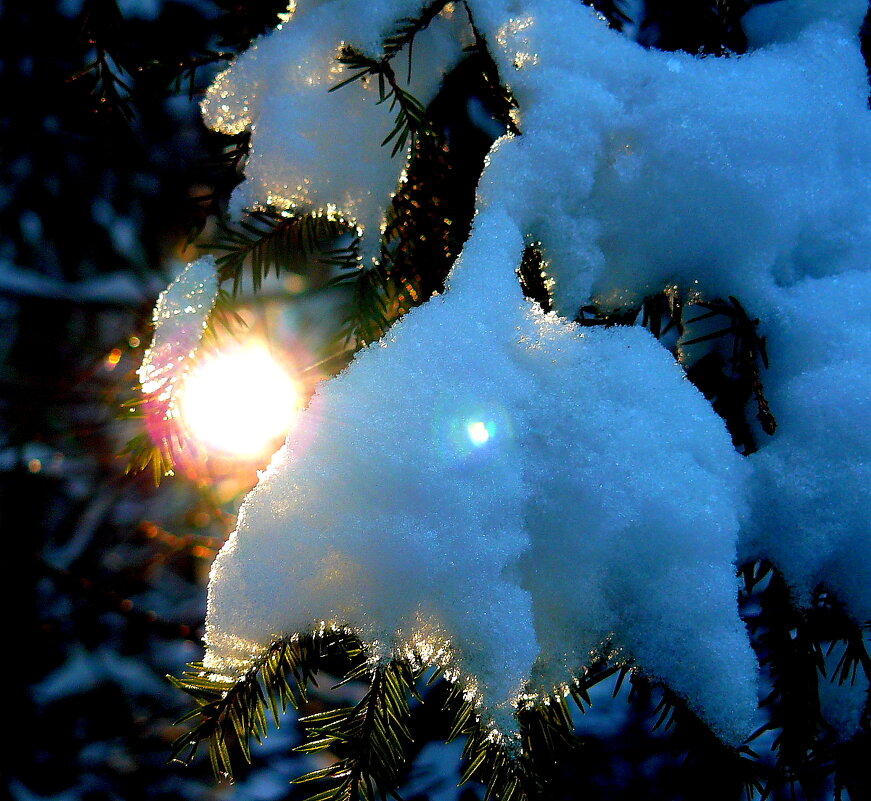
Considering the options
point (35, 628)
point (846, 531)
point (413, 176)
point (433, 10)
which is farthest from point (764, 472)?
point (35, 628)

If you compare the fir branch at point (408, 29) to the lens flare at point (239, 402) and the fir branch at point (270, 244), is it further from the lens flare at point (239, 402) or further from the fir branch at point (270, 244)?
the lens flare at point (239, 402)

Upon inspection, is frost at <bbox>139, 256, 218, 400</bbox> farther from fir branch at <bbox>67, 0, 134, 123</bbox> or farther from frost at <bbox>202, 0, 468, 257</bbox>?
fir branch at <bbox>67, 0, 134, 123</bbox>

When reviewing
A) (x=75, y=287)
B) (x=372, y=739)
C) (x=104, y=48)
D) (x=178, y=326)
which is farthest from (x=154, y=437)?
(x=75, y=287)

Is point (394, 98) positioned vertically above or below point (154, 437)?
above

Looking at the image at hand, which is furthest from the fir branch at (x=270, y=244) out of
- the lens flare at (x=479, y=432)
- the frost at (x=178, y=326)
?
the lens flare at (x=479, y=432)

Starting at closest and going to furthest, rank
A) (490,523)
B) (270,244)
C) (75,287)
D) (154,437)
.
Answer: (490,523), (154,437), (270,244), (75,287)

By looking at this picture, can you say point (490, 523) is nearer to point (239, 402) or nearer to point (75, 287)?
point (239, 402)

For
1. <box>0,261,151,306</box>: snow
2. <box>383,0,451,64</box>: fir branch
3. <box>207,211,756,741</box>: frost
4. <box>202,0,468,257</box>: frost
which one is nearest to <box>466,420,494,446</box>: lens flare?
<box>207,211,756,741</box>: frost
